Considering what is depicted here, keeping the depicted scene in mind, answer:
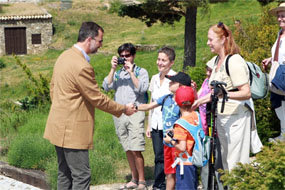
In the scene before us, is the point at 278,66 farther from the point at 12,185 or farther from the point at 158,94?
the point at 12,185

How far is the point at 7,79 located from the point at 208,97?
23.2 metres

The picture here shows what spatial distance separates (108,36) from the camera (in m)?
33.6

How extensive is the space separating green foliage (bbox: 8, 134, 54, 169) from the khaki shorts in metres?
1.74

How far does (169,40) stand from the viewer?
27.5m

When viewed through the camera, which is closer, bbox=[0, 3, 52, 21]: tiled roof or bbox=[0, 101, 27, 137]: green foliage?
bbox=[0, 101, 27, 137]: green foliage

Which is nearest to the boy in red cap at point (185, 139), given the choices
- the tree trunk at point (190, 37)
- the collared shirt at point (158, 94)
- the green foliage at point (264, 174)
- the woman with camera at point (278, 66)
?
the green foliage at point (264, 174)

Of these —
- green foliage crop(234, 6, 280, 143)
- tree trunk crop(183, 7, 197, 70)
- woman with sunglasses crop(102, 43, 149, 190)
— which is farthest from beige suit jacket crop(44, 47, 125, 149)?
tree trunk crop(183, 7, 197, 70)

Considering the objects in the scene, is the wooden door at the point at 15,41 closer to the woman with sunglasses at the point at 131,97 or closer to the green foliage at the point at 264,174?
the woman with sunglasses at the point at 131,97

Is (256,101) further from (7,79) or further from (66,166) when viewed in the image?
(7,79)

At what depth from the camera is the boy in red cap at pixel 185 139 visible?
413 centimetres

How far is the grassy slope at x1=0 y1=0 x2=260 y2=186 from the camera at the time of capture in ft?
74.1

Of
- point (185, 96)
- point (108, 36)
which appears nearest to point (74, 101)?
point (185, 96)

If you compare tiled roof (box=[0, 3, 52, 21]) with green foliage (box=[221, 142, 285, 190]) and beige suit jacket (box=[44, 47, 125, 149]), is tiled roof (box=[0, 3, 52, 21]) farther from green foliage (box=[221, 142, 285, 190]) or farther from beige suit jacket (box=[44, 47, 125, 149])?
green foliage (box=[221, 142, 285, 190])

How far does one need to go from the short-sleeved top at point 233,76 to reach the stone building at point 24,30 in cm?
3103
